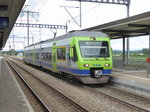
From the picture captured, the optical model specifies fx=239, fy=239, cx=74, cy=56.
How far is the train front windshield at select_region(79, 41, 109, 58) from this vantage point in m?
12.6

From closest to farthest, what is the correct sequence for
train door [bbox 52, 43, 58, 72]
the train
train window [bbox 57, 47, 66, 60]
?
the train → train window [bbox 57, 47, 66, 60] → train door [bbox 52, 43, 58, 72]

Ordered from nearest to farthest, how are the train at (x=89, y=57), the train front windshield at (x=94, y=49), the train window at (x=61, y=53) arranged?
the train at (x=89, y=57)
the train front windshield at (x=94, y=49)
the train window at (x=61, y=53)

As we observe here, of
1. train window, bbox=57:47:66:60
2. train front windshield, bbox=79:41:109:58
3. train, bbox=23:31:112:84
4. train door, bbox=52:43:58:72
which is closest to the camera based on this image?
train, bbox=23:31:112:84

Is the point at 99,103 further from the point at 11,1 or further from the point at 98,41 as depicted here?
the point at 11,1

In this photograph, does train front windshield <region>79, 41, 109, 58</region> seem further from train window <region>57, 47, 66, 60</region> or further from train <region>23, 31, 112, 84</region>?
train window <region>57, 47, 66, 60</region>

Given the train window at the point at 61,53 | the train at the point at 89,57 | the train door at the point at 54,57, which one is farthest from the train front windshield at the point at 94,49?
Result: the train door at the point at 54,57

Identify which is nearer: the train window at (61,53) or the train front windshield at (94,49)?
the train front windshield at (94,49)

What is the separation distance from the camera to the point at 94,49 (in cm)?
1279

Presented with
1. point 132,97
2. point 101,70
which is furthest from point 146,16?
point 132,97

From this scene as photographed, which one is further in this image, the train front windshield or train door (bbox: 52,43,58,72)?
train door (bbox: 52,43,58,72)

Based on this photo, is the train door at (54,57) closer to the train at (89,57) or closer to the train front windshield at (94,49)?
the train at (89,57)

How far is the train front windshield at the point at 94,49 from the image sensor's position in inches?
495

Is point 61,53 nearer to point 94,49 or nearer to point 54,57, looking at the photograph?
point 54,57

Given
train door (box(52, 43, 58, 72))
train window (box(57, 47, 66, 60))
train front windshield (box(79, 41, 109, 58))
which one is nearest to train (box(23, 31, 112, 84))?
train front windshield (box(79, 41, 109, 58))
